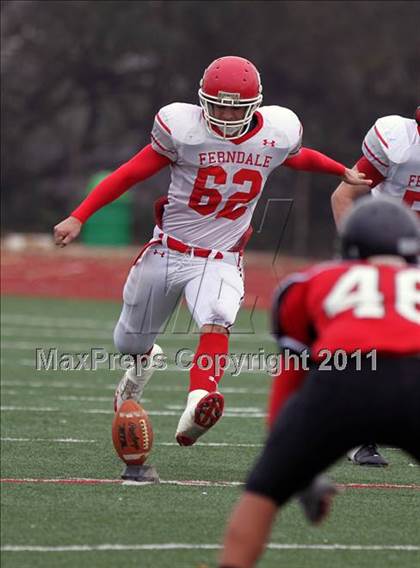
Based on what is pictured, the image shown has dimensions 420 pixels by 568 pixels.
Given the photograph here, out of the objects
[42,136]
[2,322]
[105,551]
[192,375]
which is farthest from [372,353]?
[42,136]

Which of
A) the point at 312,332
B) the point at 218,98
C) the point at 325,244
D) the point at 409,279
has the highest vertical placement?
the point at 409,279

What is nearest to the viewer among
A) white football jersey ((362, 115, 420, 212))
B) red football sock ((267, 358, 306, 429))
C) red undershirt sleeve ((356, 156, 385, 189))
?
red football sock ((267, 358, 306, 429))

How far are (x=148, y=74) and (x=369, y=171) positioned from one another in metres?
15.9

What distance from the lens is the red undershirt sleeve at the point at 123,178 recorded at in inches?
243

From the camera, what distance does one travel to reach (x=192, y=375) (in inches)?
230

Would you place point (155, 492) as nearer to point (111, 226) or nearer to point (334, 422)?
point (334, 422)

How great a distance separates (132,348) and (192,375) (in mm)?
537

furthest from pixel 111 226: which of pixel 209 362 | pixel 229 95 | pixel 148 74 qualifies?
pixel 209 362

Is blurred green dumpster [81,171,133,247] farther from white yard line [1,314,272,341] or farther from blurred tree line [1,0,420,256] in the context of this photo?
white yard line [1,314,272,341]

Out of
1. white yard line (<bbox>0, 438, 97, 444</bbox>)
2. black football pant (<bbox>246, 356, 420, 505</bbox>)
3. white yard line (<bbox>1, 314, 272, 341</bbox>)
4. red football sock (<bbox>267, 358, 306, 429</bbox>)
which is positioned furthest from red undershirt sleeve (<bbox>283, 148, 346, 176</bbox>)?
white yard line (<bbox>1, 314, 272, 341</bbox>)

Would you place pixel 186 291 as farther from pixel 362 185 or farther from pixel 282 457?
pixel 282 457

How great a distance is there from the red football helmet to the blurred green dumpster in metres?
15.1

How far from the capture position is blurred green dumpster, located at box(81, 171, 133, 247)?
2128 cm

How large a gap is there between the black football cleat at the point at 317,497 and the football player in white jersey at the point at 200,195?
2532 millimetres
